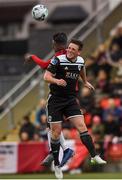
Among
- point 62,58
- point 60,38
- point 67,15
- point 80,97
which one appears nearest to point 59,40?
point 60,38

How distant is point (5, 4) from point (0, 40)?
3784mm

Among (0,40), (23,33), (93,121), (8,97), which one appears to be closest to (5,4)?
(23,33)

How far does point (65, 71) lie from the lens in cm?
1502

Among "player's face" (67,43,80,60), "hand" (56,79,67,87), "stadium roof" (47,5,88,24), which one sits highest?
"stadium roof" (47,5,88,24)

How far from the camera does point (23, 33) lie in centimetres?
3431

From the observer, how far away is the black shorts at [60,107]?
15234mm

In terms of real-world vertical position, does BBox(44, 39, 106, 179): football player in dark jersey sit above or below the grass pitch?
above

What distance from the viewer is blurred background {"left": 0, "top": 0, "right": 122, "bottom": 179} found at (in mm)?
21125

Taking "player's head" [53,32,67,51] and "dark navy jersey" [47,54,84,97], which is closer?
"dark navy jersey" [47,54,84,97]

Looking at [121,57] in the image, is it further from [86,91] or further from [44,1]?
[44,1]

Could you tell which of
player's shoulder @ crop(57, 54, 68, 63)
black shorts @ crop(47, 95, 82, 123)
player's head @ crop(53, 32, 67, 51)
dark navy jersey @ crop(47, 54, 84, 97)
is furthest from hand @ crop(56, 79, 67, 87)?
player's head @ crop(53, 32, 67, 51)

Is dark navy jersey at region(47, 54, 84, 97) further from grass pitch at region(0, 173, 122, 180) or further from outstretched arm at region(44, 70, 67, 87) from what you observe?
grass pitch at region(0, 173, 122, 180)

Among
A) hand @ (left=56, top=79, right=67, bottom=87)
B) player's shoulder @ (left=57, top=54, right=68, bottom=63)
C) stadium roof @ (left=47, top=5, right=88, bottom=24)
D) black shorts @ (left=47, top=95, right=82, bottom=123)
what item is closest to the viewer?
hand @ (left=56, top=79, right=67, bottom=87)

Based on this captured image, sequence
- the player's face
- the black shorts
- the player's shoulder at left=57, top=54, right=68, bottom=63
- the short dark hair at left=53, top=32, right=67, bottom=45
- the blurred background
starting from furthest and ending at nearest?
the blurred background
the black shorts
the short dark hair at left=53, top=32, right=67, bottom=45
the player's shoulder at left=57, top=54, right=68, bottom=63
the player's face
